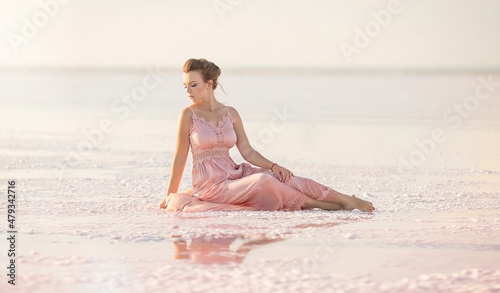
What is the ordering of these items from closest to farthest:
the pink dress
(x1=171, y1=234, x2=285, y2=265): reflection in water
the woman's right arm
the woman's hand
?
(x1=171, y1=234, x2=285, y2=265): reflection in water → the pink dress → the woman's hand → the woman's right arm

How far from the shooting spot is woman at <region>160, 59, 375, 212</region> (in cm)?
648

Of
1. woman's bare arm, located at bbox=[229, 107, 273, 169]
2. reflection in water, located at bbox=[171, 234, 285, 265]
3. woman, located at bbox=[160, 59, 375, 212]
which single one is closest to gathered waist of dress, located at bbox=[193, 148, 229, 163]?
woman, located at bbox=[160, 59, 375, 212]

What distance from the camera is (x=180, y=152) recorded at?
6.71 m

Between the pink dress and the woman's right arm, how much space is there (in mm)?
52

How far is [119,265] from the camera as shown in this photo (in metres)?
4.43

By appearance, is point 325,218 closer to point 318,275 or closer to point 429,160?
point 318,275

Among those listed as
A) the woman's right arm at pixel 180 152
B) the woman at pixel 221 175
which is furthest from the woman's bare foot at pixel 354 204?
the woman's right arm at pixel 180 152

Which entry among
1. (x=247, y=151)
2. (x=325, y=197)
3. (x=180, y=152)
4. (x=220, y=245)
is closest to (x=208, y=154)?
(x=180, y=152)

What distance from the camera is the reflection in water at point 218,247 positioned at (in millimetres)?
4605

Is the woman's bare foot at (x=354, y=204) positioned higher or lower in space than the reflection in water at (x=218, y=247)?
higher

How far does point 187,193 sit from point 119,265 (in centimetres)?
230

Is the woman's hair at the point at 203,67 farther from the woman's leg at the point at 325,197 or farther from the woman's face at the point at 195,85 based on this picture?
the woman's leg at the point at 325,197

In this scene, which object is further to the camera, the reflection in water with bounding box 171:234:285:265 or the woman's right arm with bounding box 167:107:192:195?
the woman's right arm with bounding box 167:107:192:195

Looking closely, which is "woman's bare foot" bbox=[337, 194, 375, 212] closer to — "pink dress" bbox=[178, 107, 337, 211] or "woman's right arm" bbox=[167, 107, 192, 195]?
"pink dress" bbox=[178, 107, 337, 211]
